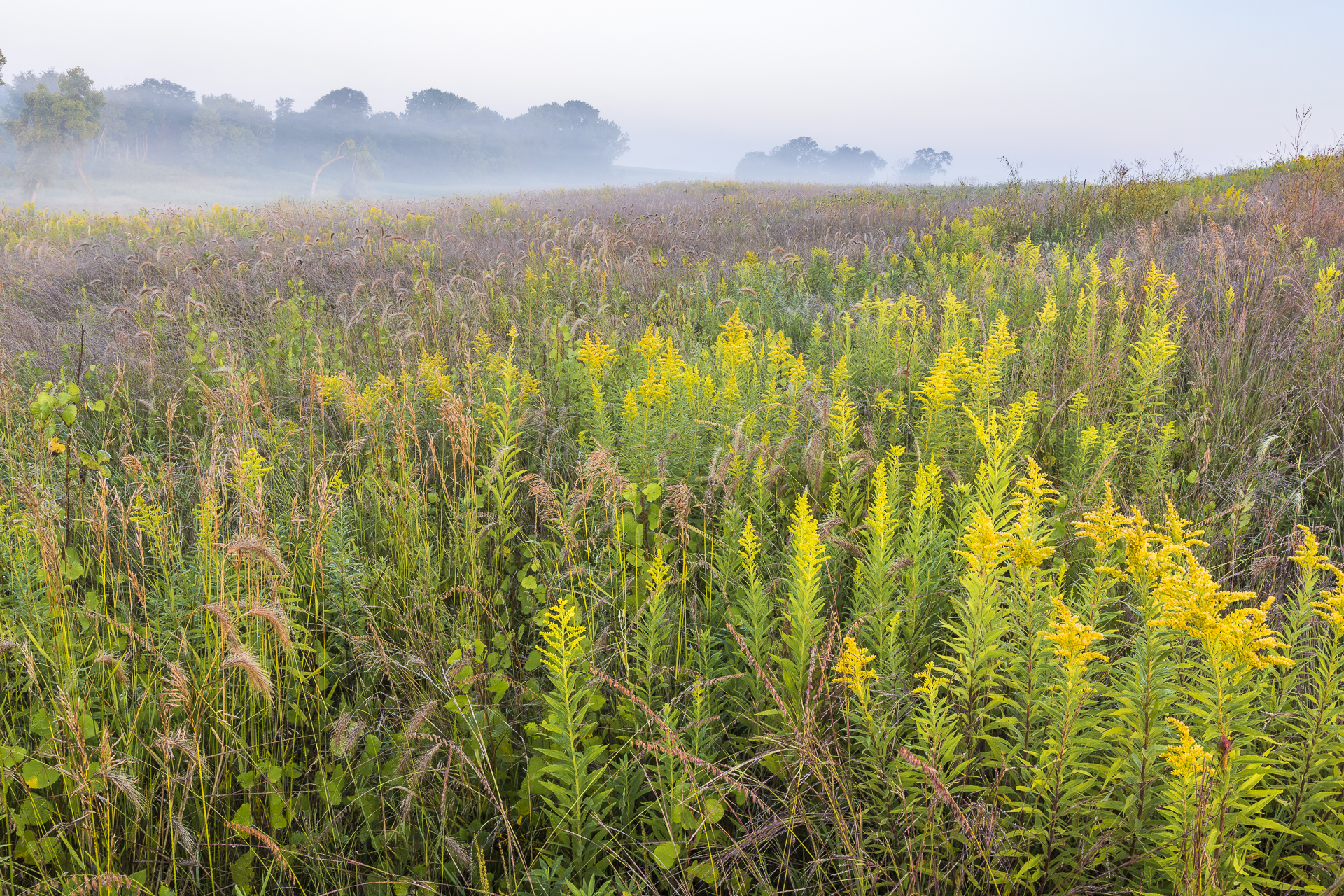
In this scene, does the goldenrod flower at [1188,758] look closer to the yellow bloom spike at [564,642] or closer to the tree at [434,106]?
the yellow bloom spike at [564,642]

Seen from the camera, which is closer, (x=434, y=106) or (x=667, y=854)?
(x=667, y=854)

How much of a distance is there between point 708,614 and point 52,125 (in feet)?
202

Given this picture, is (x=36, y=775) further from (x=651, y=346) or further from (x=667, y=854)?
(x=651, y=346)

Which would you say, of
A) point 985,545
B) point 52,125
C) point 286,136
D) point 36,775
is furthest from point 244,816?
point 286,136

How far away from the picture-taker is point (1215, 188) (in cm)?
967

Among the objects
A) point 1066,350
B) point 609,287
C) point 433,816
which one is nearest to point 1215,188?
point 1066,350

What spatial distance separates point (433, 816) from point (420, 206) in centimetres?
1744

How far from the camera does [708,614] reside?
2.02 metres

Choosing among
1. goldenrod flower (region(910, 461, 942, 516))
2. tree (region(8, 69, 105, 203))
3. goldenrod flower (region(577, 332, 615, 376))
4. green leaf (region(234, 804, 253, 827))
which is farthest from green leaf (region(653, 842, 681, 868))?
tree (region(8, 69, 105, 203))

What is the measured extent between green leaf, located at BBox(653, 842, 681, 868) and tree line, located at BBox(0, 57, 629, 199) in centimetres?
4828

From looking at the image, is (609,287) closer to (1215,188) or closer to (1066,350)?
(1066,350)

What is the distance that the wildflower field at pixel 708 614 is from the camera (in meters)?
1.22

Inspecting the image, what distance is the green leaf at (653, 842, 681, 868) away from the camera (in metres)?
1.31

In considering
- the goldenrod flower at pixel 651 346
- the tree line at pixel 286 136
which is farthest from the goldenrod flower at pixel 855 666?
the tree line at pixel 286 136
